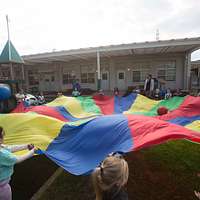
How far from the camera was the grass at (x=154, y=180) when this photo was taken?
2613 mm

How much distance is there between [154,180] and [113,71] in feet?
39.3

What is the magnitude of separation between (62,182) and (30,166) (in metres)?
0.88

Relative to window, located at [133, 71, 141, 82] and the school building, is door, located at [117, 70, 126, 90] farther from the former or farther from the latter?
window, located at [133, 71, 141, 82]

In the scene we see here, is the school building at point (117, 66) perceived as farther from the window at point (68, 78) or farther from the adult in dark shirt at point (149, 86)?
the adult in dark shirt at point (149, 86)

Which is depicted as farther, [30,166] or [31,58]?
[31,58]

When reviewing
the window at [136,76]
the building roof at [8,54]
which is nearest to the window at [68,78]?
the window at [136,76]

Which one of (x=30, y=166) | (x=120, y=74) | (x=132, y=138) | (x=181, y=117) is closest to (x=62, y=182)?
(x=30, y=166)

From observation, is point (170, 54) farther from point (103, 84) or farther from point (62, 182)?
point (62, 182)

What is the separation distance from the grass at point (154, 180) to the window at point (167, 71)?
10.6 meters

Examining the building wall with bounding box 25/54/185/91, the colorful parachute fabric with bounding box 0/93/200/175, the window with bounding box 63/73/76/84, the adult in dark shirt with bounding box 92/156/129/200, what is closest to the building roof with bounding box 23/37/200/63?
the building wall with bounding box 25/54/185/91

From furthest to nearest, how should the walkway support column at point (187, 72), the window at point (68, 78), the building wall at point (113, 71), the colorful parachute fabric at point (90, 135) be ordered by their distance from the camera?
the window at point (68, 78), the building wall at point (113, 71), the walkway support column at point (187, 72), the colorful parachute fabric at point (90, 135)

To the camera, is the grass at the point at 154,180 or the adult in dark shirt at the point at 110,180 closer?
the adult in dark shirt at the point at 110,180

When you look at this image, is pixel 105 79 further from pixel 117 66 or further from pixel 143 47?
pixel 143 47

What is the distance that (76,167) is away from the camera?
2.08m
